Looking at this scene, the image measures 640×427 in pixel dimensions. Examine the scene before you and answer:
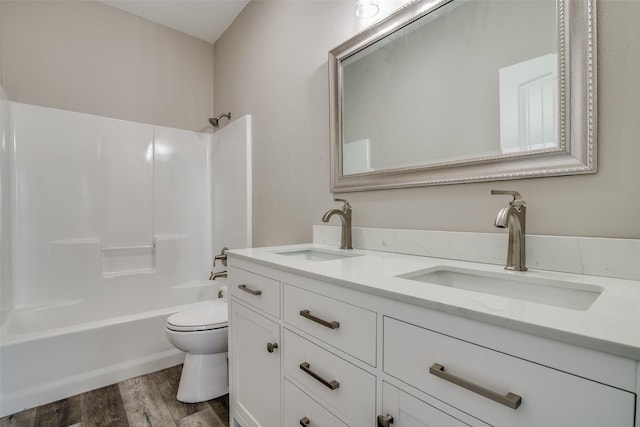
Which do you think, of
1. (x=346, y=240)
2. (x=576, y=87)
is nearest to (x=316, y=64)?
(x=346, y=240)

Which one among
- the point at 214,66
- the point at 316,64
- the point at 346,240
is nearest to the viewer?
the point at 346,240

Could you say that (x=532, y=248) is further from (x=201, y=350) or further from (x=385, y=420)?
(x=201, y=350)

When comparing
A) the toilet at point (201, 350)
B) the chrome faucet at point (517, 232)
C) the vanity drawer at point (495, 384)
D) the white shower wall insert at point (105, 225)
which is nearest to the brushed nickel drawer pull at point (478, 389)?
the vanity drawer at point (495, 384)

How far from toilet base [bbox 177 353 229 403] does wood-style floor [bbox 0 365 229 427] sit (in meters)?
0.03

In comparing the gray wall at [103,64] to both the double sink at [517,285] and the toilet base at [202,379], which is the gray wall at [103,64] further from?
the double sink at [517,285]

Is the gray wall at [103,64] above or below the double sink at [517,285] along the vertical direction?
above

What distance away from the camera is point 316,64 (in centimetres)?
170

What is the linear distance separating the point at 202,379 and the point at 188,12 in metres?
2.68

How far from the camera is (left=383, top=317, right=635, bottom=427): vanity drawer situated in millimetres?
424

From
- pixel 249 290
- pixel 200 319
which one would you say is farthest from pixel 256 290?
pixel 200 319

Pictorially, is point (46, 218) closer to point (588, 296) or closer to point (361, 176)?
point (361, 176)

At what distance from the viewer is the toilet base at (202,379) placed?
5.62 feet

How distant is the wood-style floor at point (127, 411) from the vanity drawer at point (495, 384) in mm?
1329

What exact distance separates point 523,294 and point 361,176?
0.81 m
